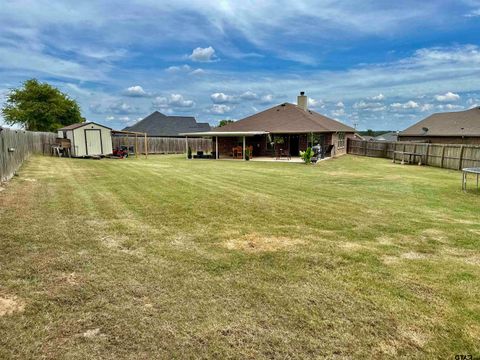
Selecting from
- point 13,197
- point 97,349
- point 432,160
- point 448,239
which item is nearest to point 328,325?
point 97,349

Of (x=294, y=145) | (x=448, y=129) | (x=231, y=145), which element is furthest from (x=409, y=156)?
(x=231, y=145)

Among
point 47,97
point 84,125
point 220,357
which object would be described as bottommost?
point 220,357

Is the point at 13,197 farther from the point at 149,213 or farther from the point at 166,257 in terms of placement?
the point at 166,257

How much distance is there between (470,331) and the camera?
303 centimetres

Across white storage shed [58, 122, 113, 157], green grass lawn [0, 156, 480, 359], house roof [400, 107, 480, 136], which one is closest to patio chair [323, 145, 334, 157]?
house roof [400, 107, 480, 136]

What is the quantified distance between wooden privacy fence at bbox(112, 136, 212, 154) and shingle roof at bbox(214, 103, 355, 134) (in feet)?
28.7

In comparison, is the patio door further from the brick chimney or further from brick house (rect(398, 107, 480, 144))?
brick house (rect(398, 107, 480, 144))

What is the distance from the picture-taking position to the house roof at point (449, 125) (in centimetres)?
3056

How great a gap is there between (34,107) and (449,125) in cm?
4926

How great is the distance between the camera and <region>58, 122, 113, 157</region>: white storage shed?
2584 centimetres

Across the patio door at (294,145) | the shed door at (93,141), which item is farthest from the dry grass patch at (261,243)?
the shed door at (93,141)

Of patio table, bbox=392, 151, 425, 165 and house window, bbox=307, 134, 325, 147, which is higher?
house window, bbox=307, 134, 325, 147

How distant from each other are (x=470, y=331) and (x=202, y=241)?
144 inches

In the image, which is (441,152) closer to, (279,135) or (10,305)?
(279,135)
